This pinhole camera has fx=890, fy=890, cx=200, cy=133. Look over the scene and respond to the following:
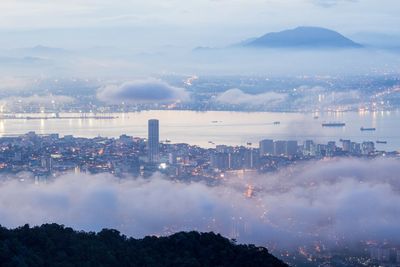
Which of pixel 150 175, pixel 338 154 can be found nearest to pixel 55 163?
pixel 150 175

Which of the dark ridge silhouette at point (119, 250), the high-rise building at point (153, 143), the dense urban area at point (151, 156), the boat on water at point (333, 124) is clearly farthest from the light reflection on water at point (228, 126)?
the dark ridge silhouette at point (119, 250)

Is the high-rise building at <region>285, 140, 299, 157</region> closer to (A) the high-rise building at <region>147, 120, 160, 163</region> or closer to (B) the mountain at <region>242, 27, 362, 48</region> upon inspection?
Answer: (A) the high-rise building at <region>147, 120, 160, 163</region>

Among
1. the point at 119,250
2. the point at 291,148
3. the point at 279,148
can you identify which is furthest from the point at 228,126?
the point at 119,250

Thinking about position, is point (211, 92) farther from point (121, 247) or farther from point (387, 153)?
point (121, 247)

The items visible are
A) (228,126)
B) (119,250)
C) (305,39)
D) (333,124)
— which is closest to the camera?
(119,250)

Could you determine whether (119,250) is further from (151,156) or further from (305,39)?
(305,39)

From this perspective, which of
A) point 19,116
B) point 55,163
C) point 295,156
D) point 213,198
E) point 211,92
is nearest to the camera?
point 213,198

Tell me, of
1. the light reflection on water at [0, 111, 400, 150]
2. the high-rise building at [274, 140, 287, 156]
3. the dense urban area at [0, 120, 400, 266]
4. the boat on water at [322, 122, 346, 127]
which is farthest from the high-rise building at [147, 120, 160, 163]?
the boat on water at [322, 122, 346, 127]
